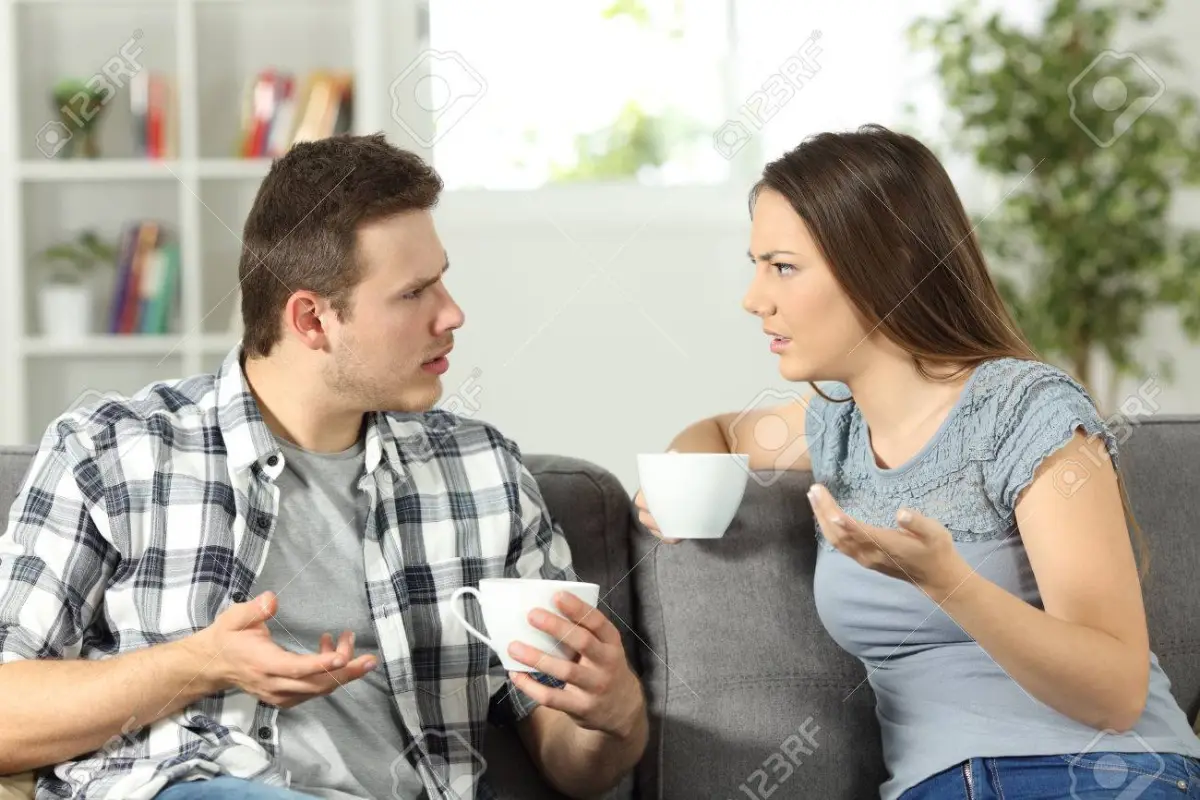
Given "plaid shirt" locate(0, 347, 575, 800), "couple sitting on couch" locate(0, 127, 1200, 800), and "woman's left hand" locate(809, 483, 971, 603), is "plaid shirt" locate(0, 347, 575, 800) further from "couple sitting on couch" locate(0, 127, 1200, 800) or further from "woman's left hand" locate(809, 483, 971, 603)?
"woman's left hand" locate(809, 483, 971, 603)

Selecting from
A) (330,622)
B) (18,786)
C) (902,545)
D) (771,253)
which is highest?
(771,253)

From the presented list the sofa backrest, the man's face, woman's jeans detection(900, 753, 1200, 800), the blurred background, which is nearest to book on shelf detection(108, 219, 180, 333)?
the blurred background

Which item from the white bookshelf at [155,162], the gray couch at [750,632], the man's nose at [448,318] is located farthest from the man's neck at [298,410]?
the white bookshelf at [155,162]

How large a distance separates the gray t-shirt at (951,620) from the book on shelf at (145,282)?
272 cm

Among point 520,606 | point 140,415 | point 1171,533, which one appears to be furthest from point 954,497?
point 140,415

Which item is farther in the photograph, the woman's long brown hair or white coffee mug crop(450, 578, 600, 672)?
the woman's long brown hair

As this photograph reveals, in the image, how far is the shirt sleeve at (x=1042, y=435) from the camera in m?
1.28

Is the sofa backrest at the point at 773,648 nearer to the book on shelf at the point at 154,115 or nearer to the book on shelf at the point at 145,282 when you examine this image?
the book on shelf at the point at 145,282

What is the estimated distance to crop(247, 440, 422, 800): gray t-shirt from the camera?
1.34 meters

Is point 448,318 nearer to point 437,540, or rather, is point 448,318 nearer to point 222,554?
point 437,540

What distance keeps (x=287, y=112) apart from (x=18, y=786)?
2.72 meters

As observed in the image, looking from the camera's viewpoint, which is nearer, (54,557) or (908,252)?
(54,557)

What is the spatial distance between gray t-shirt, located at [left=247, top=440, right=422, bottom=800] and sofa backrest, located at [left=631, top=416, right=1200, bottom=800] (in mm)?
331

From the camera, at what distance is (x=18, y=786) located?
1235 mm
